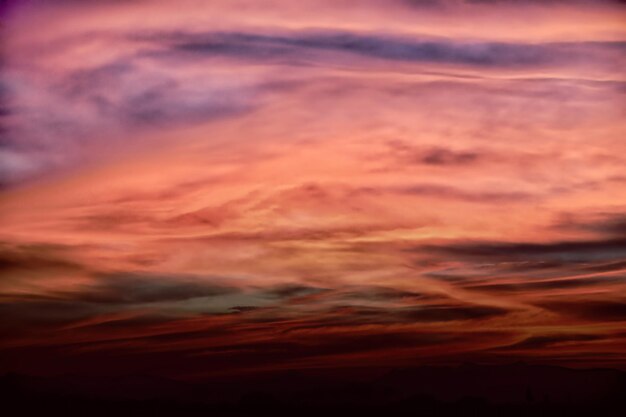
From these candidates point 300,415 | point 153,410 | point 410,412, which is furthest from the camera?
point 410,412

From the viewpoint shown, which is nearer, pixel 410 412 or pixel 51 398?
pixel 51 398

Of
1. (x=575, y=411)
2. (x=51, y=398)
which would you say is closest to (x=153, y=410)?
(x=51, y=398)

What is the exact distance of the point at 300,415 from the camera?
358ft

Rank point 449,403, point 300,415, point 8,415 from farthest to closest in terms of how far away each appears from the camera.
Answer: point 449,403
point 300,415
point 8,415

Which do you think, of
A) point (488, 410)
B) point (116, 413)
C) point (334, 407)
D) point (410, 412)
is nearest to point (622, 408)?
point (488, 410)

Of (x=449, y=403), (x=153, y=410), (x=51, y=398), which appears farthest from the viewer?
(x=449, y=403)

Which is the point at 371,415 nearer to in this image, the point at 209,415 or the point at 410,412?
the point at 410,412

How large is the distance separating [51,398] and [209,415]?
20750 mm

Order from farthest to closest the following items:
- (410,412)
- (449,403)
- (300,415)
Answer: (449,403) → (410,412) → (300,415)

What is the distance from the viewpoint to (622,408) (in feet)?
348

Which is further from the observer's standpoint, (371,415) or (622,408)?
(371,415)

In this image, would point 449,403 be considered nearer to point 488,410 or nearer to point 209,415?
point 488,410

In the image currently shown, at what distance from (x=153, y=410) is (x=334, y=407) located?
30035mm

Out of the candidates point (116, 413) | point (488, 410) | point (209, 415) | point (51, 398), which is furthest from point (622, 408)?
point (51, 398)
